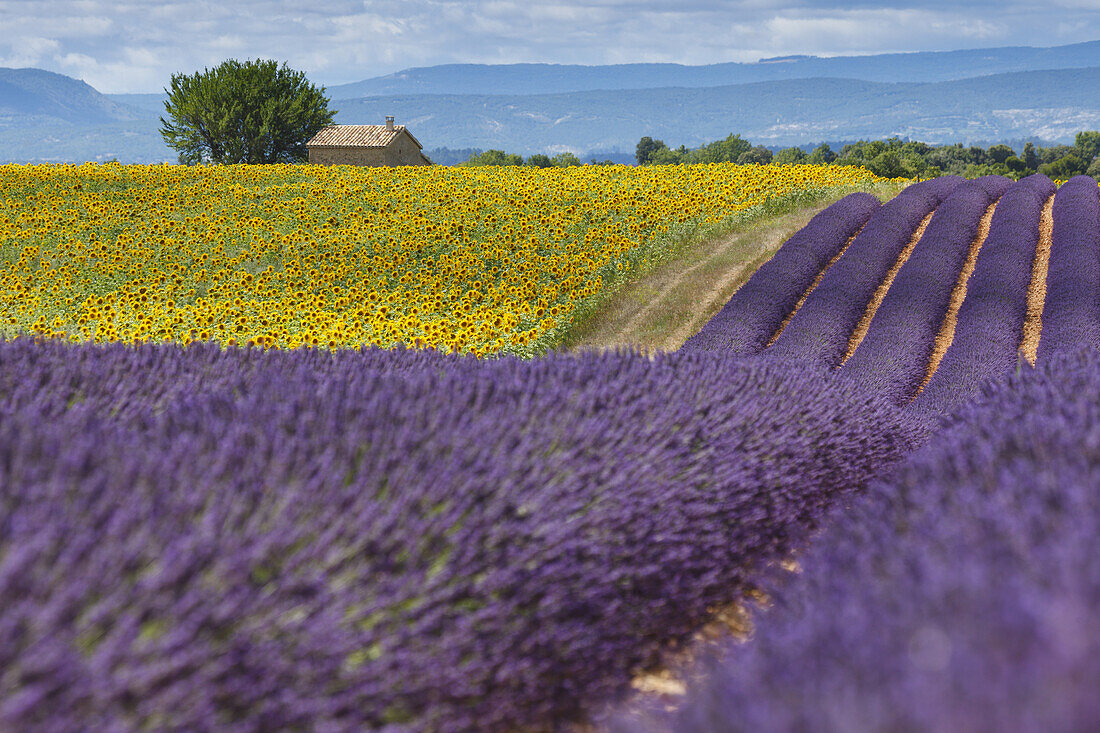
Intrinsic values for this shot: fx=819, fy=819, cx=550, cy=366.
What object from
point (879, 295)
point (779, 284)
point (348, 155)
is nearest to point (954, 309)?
point (879, 295)

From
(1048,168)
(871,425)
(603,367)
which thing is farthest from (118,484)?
(1048,168)

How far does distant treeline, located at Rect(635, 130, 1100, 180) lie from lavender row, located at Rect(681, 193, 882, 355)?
32076 millimetres

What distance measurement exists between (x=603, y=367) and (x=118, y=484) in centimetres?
251

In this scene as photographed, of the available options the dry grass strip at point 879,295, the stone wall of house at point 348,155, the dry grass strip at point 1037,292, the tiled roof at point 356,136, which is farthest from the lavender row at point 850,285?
the tiled roof at point 356,136

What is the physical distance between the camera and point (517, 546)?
258 centimetres

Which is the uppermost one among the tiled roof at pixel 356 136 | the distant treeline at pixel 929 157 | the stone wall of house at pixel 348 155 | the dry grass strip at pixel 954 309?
the distant treeline at pixel 929 157

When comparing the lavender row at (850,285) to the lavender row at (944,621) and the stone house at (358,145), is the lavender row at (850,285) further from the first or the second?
the stone house at (358,145)

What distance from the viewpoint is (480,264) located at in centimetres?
1155

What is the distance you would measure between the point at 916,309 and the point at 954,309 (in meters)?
1.47

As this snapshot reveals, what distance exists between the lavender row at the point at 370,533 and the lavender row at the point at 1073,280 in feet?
21.9

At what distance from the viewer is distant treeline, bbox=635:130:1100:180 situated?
203 ft

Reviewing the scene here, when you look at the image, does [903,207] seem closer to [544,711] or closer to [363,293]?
[363,293]

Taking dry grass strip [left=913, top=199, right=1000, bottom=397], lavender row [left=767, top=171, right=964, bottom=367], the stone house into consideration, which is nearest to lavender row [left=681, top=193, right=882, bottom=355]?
lavender row [left=767, top=171, right=964, bottom=367]

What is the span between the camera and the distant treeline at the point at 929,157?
203 ft
